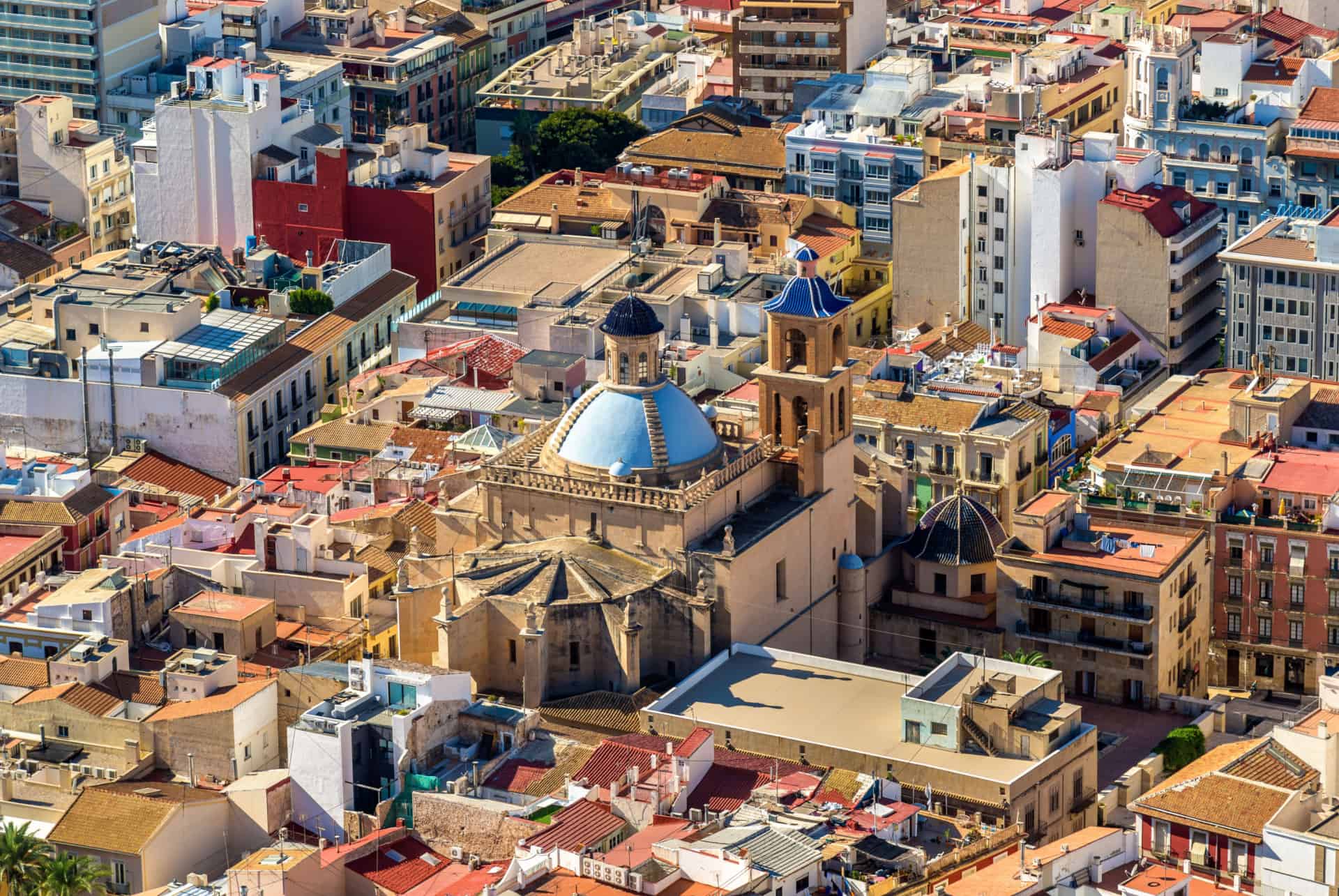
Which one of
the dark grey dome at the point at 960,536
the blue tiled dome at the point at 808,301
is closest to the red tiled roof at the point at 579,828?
the blue tiled dome at the point at 808,301

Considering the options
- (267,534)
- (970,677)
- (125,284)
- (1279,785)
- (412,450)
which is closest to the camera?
(1279,785)

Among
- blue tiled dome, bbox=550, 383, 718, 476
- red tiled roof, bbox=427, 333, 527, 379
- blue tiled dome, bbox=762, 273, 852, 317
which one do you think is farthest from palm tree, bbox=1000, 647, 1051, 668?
red tiled roof, bbox=427, 333, 527, 379

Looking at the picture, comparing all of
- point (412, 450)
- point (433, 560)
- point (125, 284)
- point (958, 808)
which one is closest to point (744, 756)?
point (958, 808)

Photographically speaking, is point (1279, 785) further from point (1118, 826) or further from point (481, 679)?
point (481, 679)

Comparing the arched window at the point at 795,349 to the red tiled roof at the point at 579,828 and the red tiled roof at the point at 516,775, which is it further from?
the red tiled roof at the point at 579,828

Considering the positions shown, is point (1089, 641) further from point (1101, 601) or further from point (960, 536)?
point (960, 536)

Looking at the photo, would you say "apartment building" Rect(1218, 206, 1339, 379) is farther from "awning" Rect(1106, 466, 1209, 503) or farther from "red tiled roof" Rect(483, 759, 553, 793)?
"red tiled roof" Rect(483, 759, 553, 793)
